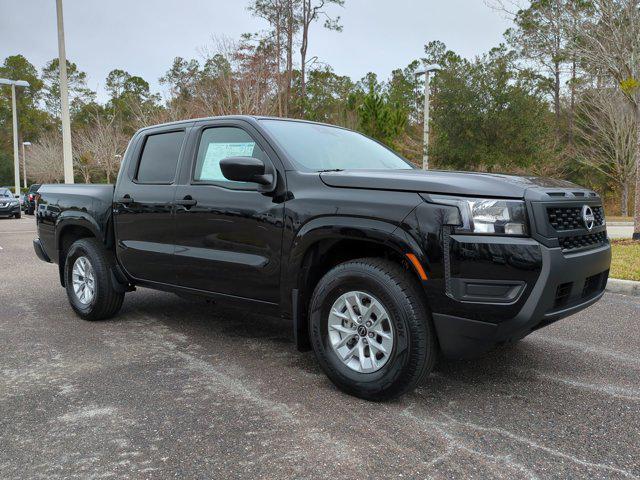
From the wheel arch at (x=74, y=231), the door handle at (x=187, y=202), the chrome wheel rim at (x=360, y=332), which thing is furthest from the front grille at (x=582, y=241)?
the wheel arch at (x=74, y=231)

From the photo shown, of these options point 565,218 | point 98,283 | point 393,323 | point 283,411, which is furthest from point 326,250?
point 98,283

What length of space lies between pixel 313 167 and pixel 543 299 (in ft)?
5.76

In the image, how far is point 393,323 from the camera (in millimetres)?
3238

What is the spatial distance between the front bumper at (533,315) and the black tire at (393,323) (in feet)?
0.38

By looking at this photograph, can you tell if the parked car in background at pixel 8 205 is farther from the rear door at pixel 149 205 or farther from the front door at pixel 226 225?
the front door at pixel 226 225

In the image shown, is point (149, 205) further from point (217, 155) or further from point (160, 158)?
point (217, 155)

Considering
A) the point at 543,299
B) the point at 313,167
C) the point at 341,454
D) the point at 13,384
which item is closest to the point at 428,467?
the point at 341,454

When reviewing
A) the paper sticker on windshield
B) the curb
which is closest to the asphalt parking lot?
the paper sticker on windshield

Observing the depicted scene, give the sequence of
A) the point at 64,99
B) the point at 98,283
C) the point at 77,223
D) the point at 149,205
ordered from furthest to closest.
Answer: the point at 64,99
the point at 77,223
the point at 98,283
the point at 149,205

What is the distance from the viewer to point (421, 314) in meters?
3.17

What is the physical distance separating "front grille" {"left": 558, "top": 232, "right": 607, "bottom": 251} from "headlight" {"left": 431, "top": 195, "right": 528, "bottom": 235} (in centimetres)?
32

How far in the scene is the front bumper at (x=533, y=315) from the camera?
2994mm

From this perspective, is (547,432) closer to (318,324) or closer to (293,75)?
(318,324)

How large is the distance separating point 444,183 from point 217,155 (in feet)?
6.57
